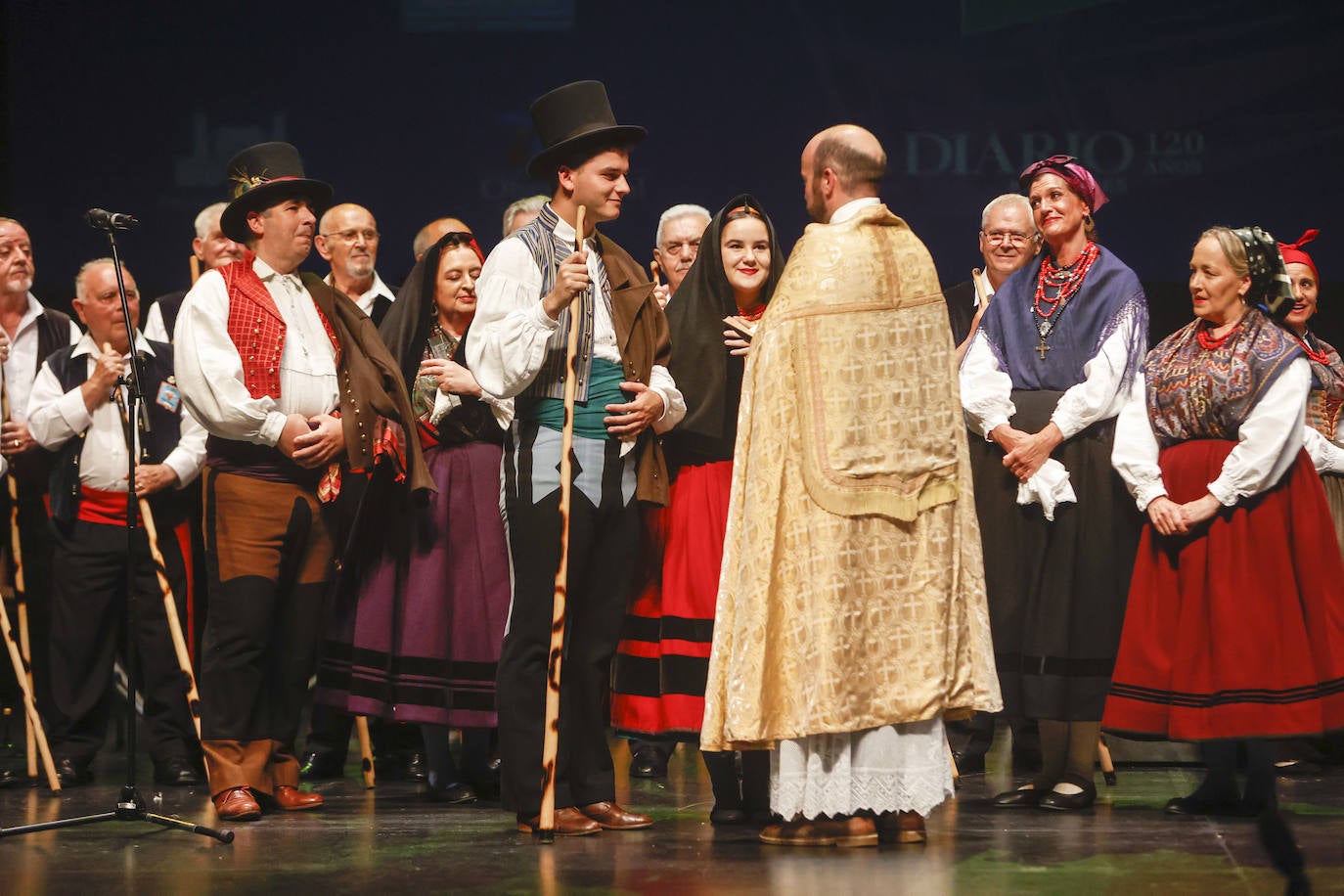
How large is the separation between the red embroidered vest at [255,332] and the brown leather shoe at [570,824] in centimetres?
134

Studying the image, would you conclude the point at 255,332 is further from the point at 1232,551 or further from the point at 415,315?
the point at 1232,551

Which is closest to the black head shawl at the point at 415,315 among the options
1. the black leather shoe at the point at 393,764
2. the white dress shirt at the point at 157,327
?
the white dress shirt at the point at 157,327

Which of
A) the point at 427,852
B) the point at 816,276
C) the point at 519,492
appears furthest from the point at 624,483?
the point at 427,852

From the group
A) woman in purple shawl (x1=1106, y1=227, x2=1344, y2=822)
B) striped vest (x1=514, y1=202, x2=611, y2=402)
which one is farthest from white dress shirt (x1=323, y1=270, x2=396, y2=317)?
woman in purple shawl (x1=1106, y1=227, x2=1344, y2=822)

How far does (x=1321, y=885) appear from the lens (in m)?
3.13

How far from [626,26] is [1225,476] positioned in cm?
346

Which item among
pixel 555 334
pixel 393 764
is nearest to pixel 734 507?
pixel 555 334

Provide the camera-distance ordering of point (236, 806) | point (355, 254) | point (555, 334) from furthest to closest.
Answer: point (355, 254) → point (236, 806) → point (555, 334)

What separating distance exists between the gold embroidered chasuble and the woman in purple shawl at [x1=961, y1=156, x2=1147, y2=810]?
0.73 m

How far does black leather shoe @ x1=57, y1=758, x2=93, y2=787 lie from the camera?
4.73 m

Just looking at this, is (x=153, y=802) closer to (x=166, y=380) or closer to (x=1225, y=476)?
(x=166, y=380)

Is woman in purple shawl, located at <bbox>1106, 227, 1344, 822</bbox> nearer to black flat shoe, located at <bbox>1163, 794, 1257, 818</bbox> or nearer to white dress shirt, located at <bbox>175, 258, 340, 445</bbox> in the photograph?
black flat shoe, located at <bbox>1163, 794, 1257, 818</bbox>

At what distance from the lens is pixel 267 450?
4.14m

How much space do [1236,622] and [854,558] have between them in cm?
122
